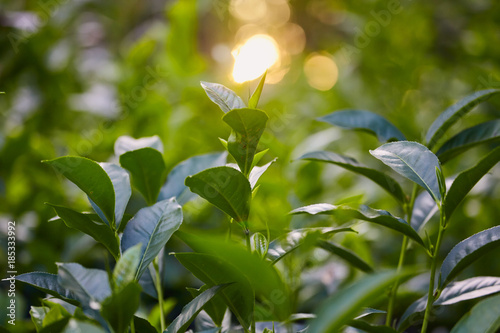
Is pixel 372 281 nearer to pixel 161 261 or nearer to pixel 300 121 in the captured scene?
pixel 161 261

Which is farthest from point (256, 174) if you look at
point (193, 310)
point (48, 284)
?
point (48, 284)

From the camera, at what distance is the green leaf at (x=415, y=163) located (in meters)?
0.53

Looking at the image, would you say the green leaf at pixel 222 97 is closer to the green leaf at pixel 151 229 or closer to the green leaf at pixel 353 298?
the green leaf at pixel 151 229

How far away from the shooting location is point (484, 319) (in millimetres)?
415

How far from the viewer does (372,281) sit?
33cm

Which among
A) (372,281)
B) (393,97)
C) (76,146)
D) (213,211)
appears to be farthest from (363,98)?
(372,281)

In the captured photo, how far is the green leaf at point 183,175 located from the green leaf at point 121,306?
0.24 m

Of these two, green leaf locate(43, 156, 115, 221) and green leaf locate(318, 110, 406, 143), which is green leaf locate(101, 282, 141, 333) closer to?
green leaf locate(43, 156, 115, 221)

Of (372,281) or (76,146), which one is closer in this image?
(372,281)

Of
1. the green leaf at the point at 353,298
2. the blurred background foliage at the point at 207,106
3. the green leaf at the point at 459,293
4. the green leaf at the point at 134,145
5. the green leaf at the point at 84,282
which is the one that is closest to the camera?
the green leaf at the point at 353,298

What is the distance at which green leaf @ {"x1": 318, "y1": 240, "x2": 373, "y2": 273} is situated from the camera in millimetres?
631

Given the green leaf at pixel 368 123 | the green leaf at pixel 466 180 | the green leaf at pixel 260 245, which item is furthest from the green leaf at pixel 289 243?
the green leaf at pixel 368 123

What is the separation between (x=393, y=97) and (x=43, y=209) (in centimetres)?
143

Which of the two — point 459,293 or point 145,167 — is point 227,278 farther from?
point 459,293
